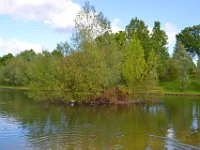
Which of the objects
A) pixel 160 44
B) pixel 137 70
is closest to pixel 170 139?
pixel 137 70

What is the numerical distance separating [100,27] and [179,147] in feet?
137

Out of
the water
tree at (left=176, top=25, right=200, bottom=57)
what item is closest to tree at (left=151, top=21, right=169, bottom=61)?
tree at (left=176, top=25, right=200, bottom=57)

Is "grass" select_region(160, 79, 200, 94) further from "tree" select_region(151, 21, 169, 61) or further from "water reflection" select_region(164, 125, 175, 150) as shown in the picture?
"water reflection" select_region(164, 125, 175, 150)

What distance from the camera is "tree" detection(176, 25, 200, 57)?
12619 cm

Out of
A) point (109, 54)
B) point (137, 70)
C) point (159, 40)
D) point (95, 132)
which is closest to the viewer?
point (95, 132)

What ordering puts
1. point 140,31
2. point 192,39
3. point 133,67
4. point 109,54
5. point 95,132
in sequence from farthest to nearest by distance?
1. point 192,39
2. point 140,31
3. point 133,67
4. point 109,54
5. point 95,132

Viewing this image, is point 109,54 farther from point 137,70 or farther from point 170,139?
point 170,139

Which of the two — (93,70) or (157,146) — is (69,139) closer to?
(157,146)

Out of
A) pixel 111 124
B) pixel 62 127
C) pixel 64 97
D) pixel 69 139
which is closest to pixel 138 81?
pixel 64 97

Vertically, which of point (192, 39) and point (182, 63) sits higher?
point (192, 39)

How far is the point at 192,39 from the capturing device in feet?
416

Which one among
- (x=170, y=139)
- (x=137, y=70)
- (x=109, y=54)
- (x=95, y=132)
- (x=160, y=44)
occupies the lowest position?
(x=170, y=139)

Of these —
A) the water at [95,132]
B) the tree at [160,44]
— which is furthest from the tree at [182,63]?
the water at [95,132]

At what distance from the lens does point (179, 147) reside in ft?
77.8
